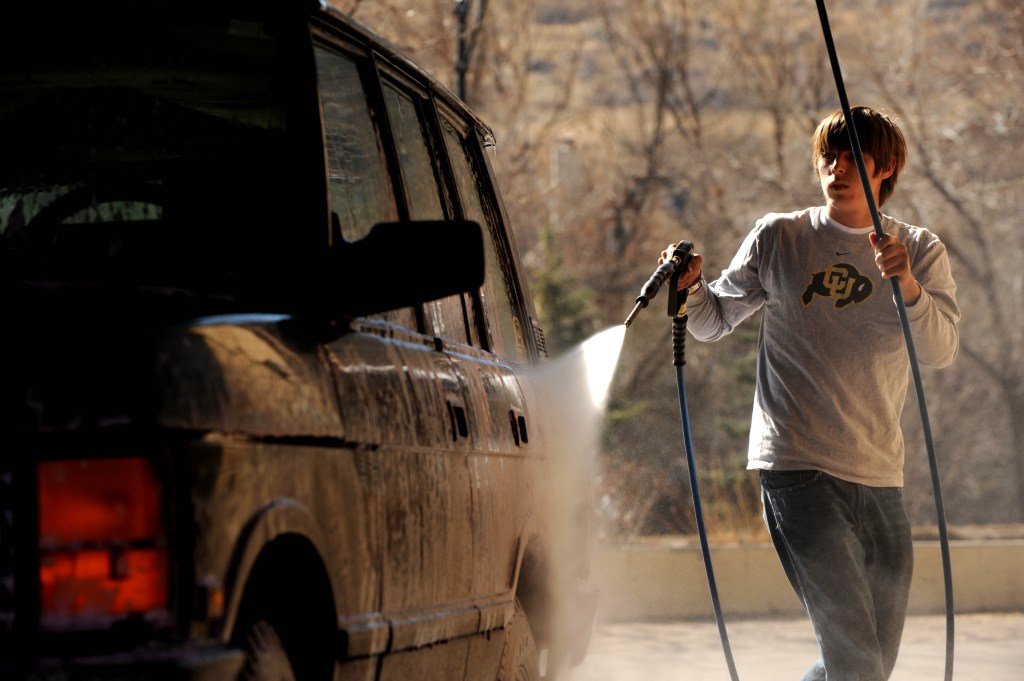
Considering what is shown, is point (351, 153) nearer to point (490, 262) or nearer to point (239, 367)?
point (239, 367)

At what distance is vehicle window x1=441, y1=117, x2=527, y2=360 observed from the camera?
4695 mm

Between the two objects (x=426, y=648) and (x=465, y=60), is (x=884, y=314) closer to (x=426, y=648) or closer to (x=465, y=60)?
(x=426, y=648)

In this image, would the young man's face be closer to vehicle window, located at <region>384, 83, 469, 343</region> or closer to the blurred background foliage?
vehicle window, located at <region>384, 83, 469, 343</region>

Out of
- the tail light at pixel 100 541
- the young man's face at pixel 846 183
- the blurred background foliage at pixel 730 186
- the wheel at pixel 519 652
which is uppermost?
the blurred background foliage at pixel 730 186

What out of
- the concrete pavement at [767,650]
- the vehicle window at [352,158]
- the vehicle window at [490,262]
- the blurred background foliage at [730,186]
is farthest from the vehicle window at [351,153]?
the blurred background foliage at [730,186]

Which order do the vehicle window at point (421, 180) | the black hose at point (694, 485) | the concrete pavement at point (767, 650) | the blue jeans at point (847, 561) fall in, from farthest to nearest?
the concrete pavement at point (767, 650) → the black hose at point (694, 485) → the blue jeans at point (847, 561) → the vehicle window at point (421, 180)

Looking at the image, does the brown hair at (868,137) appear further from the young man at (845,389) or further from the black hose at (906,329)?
the black hose at (906,329)

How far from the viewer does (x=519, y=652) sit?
4391 mm

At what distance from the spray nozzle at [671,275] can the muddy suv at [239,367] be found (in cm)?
62

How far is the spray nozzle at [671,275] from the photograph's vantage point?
4785mm

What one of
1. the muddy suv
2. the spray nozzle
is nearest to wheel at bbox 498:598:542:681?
the muddy suv

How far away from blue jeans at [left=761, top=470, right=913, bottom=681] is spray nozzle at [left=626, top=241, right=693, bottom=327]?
0.60 meters

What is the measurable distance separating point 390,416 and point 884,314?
2.01 metres

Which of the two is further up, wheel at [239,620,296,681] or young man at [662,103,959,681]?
young man at [662,103,959,681]
